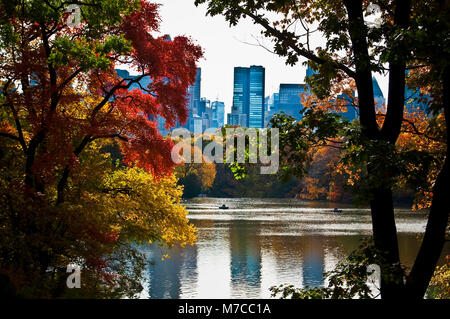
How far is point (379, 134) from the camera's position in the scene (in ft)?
20.0

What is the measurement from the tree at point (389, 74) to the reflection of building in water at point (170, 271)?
364 inches

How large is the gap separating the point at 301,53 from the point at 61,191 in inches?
224

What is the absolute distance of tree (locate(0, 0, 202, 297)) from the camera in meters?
7.79

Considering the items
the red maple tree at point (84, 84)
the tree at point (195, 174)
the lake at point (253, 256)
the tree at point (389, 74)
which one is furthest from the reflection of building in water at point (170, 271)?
the tree at point (195, 174)

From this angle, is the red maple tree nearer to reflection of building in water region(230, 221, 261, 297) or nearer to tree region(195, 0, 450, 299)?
tree region(195, 0, 450, 299)

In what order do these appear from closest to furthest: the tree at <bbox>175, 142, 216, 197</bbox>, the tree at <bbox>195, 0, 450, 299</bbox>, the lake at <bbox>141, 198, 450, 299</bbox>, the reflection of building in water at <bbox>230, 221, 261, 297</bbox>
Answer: the tree at <bbox>195, 0, 450, 299</bbox>, the lake at <bbox>141, 198, 450, 299</bbox>, the reflection of building in water at <bbox>230, 221, 261, 297</bbox>, the tree at <bbox>175, 142, 216, 197</bbox>

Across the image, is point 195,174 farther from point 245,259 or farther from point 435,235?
point 435,235

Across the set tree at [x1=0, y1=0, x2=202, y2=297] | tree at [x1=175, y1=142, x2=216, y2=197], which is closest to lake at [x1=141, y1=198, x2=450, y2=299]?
tree at [x1=0, y1=0, x2=202, y2=297]

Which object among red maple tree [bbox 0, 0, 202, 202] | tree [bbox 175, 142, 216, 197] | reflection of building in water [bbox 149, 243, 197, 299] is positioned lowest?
reflection of building in water [bbox 149, 243, 197, 299]

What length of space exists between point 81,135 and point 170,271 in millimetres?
11632

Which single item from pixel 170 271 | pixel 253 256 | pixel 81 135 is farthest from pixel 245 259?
pixel 81 135
